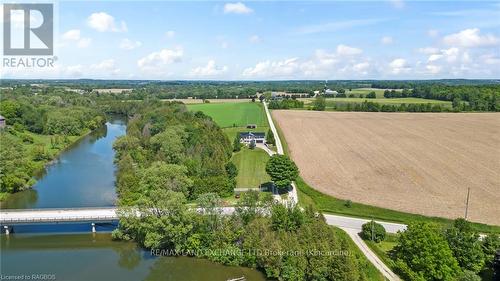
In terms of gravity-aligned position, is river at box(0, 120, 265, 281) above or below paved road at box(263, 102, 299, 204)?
below

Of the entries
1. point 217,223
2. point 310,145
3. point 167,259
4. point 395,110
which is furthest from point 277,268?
point 395,110

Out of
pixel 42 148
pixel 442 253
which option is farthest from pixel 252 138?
pixel 442 253

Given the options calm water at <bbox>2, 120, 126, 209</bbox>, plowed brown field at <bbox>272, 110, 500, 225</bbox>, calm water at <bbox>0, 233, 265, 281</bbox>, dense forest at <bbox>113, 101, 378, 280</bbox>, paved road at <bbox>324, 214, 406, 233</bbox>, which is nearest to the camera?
dense forest at <bbox>113, 101, 378, 280</bbox>

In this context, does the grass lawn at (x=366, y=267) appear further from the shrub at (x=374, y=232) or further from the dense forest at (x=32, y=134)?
the dense forest at (x=32, y=134)

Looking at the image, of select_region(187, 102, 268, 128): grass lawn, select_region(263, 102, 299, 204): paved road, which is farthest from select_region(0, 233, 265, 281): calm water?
select_region(187, 102, 268, 128): grass lawn

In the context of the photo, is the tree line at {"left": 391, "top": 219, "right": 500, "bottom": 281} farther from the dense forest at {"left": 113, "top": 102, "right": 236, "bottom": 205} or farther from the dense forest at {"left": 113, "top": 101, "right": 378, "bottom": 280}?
the dense forest at {"left": 113, "top": 102, "right": 236, "bottom": 205}
